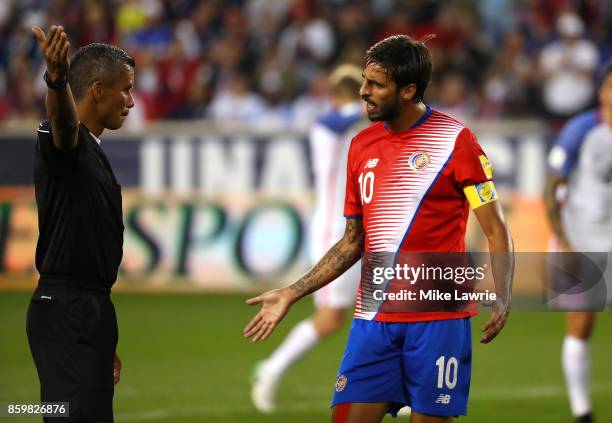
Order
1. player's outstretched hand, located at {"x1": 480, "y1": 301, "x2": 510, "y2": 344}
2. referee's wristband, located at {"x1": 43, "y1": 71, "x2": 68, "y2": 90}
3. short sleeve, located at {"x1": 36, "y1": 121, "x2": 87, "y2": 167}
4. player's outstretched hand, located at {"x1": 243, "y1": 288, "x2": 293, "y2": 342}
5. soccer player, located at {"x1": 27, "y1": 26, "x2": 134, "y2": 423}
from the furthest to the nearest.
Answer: player's outstretched hand, located at {"x1": 243, "y1": 288, "x2": 293, "y2": 342} < player's outstretched hand, located at {"x1": 480, "y1": 301, "x2": 510, "y2": 344} < soccer player, located at {"x1": 27, "y1": 26, "x2": 134, "y2": 423} < short sleeve, located at {"x1": 36, "y1": 121, "x2": 87, "y2": 167} < referee's wristband, located at {"x1": 43, "y1": 71, "x2": 68, "y2": 90}

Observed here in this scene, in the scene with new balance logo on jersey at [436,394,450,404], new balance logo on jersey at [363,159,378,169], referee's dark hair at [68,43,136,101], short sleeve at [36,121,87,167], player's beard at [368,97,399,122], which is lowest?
new balance logo on jersey at [436,394,450,404]

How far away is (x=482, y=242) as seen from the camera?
1463 cm

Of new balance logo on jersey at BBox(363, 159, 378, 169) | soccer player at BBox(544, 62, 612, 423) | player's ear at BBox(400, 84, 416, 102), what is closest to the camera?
player's ear at BBox(400, 84, 416, 102)

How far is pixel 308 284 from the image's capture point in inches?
215

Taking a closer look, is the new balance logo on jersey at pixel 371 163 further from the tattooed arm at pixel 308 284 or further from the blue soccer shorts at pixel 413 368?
the blue soccer shorts at pixel 413 368

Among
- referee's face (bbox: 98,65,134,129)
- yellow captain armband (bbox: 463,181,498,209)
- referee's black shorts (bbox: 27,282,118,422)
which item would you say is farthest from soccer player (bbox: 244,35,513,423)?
referee's face (bbox: 98,65,134,129)

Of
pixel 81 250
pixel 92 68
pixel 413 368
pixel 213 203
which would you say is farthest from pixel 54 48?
pixel 213 203

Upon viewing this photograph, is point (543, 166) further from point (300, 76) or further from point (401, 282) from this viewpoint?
point (401, 282)

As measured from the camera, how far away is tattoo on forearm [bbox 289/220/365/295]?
5.45m

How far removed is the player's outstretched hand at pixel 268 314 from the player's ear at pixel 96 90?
107 centimetres

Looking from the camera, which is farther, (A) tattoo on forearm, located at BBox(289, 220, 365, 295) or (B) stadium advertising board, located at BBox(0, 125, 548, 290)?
(B) stadium advertising board, located at BBox(0, 125, 548, 290)

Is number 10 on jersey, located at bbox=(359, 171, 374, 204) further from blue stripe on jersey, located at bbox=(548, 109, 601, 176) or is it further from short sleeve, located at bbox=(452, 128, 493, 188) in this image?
blue stripe on jersey, located at bbox=(548, 109, 601, 176)

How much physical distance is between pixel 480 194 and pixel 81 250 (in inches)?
67.3

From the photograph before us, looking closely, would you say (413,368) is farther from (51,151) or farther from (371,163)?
(51,151)
